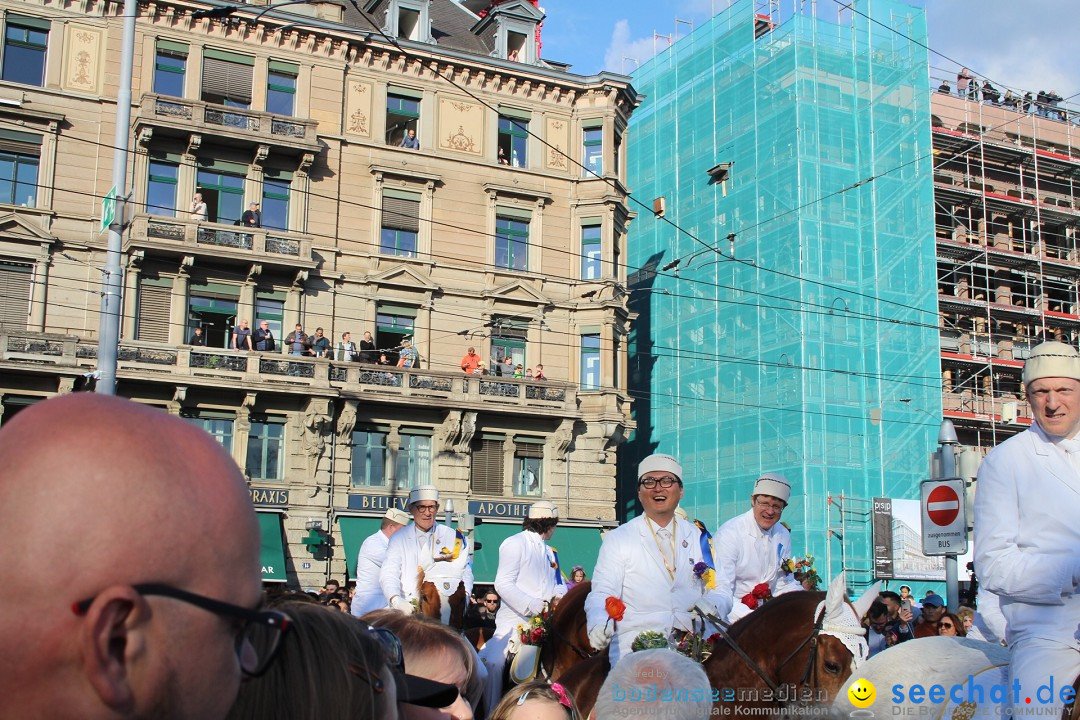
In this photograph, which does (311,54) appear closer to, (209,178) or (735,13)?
(209,178)

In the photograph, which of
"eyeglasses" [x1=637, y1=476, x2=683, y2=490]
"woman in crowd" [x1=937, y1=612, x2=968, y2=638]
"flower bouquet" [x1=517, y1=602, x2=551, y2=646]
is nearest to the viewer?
"eyeglasses" [x1=637, y1=476, x2=683, y2=490]

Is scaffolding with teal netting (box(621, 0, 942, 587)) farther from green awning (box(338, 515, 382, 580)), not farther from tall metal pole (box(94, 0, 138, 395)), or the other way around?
tall metal pole (box(94, 0, 138, 395))

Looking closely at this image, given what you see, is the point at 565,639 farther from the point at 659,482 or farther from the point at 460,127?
the point at 460,127

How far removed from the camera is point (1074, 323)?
167 ft

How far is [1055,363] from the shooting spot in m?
5.45

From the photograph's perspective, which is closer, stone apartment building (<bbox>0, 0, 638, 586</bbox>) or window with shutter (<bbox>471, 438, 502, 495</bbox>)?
stone apartment building (<bbox>0, 0, 638, 586</bbox>)

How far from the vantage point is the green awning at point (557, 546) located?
3422 centimetres

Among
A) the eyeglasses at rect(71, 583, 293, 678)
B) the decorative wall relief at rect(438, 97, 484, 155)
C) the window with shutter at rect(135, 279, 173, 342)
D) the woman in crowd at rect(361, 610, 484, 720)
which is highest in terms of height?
the decorative wall relief at rect(438, 97, 484, 155)

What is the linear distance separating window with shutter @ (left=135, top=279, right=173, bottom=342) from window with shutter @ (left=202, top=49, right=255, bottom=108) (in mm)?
6302

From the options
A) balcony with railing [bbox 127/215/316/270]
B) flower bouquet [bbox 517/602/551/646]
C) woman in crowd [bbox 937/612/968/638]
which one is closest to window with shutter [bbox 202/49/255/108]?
balcony with railing [bbox 127/215/316/270]

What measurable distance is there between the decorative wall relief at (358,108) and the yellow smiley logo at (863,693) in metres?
32.9

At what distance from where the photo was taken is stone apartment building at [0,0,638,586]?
32.7 meters

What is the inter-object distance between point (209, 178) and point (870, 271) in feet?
81.6

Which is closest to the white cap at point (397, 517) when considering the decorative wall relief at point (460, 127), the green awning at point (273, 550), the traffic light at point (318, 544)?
the green awning at point (273, 550)
